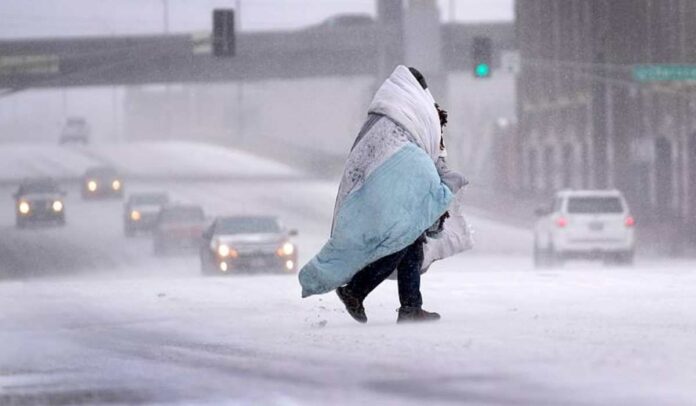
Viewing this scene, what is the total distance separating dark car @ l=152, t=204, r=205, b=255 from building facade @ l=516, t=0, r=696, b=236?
43.0 ft

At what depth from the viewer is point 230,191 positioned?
89.2 m

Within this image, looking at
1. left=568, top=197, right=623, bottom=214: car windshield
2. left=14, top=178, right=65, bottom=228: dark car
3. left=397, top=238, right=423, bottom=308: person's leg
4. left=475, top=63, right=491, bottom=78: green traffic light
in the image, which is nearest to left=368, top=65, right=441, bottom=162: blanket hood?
left=397, top=238, right=423, bottom=308: person's leg

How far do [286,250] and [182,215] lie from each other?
59.4 ft

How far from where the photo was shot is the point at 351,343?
9219 millimetres

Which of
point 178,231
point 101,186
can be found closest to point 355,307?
point 178,231

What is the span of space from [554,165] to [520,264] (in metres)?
42.0

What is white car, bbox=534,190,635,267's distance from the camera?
35.9 meters

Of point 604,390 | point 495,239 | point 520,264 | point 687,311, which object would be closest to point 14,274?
point 520,264

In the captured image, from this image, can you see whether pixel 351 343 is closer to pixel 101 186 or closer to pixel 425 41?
pixel 101 186

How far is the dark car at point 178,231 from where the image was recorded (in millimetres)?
50500

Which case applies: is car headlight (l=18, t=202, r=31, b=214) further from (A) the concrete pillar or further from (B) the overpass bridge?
(A) the concrete pillar

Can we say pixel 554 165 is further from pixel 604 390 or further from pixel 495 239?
pixel 604 390

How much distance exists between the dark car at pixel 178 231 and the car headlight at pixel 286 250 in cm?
1605

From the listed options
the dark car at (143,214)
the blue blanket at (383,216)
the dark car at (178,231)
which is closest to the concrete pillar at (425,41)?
the dark car at (143,214)
